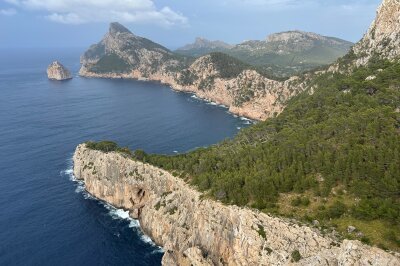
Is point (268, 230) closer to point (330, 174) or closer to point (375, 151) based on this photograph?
point (330, 174)

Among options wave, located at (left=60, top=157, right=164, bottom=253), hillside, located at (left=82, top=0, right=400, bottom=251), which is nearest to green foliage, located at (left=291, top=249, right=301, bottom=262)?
hillside, located at (left=82, top=0, right=400, bottom=251)

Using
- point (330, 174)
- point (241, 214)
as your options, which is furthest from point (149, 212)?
point (330, 174)

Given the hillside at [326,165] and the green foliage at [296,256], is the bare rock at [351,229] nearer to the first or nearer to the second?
the hillside at [326,165]

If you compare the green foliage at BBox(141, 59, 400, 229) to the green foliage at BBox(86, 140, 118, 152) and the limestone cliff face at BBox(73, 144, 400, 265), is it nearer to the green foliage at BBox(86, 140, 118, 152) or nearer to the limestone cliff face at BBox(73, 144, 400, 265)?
the limestone cliff face at BBox(73, 144, 400, 265)

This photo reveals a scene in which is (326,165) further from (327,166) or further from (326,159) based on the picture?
(326,159)

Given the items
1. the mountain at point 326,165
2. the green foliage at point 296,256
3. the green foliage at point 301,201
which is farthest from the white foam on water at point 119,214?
the green foliage at point 296,256

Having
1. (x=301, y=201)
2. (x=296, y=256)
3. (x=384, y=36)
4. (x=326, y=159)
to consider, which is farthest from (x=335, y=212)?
(x=384, y=36)
